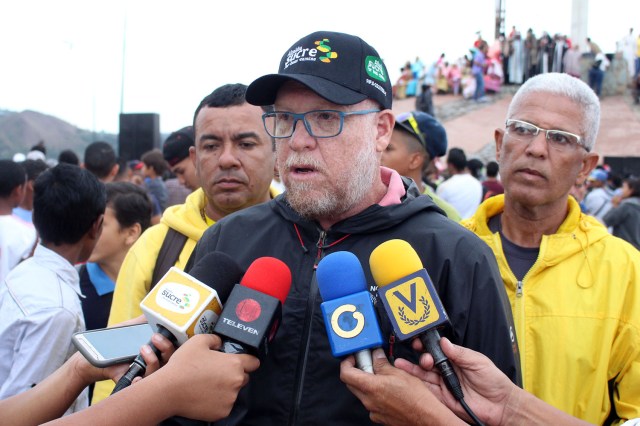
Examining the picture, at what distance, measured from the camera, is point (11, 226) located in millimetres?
4738

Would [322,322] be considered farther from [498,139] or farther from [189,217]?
[498,139]

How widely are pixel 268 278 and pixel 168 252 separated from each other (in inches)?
51.1

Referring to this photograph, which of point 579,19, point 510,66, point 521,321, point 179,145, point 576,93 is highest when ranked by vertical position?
point 579,19

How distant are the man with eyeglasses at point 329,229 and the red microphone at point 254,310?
26cm

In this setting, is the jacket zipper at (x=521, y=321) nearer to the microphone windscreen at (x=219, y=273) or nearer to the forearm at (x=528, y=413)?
the forearm at (x=528, y=413)

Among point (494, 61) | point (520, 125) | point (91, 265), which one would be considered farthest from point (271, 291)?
point (494, 61)

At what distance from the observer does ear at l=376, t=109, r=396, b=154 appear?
239 centimetres

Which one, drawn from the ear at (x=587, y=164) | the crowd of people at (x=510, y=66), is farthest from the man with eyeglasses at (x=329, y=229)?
the crowd of people at (x=510, y=66)

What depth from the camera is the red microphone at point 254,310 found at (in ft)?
5.65

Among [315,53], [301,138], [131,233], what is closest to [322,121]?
[301,138]

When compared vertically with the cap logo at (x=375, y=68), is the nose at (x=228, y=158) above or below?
below

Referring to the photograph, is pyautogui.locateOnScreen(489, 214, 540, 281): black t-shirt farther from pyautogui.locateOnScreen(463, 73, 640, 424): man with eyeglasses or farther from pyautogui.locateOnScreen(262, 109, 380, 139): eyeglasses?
pyautogui.locateOnScreen(262, 109, 380, 139): eyeglasses

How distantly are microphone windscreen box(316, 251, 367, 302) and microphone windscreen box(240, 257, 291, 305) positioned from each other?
0.40ft

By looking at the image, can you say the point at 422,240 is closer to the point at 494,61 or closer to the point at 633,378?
the point at 633,378
